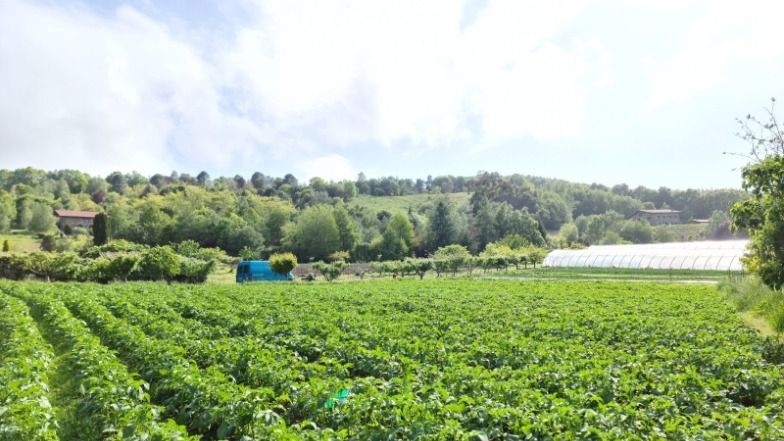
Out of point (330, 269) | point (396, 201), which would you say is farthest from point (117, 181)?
point (330, 269)

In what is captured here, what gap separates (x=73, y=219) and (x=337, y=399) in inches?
4748

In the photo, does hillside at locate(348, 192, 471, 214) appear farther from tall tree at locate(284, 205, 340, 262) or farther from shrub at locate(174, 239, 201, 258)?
shrub at locate(174, 239, 201, 258)

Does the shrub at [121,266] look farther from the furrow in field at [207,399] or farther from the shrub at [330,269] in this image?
the furrow in field at [207,399]

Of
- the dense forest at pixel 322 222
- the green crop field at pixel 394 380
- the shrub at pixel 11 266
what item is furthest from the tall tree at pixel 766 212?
the dense forest at pixel 322 222

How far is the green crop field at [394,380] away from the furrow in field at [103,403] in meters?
0.03

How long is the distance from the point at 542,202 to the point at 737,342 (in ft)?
429

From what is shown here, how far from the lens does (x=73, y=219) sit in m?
108

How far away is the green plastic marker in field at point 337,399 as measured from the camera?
7.14m

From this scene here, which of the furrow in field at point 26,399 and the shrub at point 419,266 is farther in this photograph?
the shrub at point 419,266

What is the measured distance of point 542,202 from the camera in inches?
5482

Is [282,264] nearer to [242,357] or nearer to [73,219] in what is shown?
[242,357]

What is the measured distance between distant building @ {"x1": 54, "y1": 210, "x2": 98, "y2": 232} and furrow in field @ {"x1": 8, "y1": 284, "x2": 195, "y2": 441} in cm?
10892

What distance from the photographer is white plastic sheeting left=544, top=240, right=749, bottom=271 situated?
164ft

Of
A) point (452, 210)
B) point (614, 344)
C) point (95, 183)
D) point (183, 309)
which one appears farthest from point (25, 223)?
point (614, 344)
